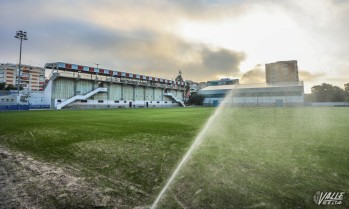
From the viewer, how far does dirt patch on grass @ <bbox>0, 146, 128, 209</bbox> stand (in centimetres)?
412

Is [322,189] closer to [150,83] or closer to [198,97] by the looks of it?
[150,83]

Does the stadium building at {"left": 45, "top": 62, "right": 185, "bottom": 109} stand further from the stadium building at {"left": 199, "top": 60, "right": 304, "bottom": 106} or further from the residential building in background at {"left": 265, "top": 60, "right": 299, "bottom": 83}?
the residential building in background at {"left": 265, "top": 60, "right": 299, "bottom": 83}

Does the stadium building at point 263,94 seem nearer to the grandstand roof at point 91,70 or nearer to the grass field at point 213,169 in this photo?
the grandstand roof at point 91,70

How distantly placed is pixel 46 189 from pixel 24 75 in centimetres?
16176

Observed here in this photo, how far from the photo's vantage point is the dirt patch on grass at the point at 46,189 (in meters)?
4.12

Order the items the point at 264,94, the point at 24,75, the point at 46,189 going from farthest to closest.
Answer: the point at 24,75
the point at 264,94
the point at 46,189

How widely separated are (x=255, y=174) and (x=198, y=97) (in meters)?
99.9

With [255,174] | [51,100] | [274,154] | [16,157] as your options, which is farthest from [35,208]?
[51,100]

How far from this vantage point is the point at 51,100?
58.8m

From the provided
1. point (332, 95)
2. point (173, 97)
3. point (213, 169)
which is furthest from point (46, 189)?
point (332, 95)

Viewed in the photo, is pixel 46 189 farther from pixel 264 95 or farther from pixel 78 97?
pixel 264 95

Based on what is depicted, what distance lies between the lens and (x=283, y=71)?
132 m

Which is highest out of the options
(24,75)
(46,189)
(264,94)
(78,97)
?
(24,75)

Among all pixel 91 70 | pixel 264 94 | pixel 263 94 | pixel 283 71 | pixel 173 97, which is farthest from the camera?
pixel 283 71
